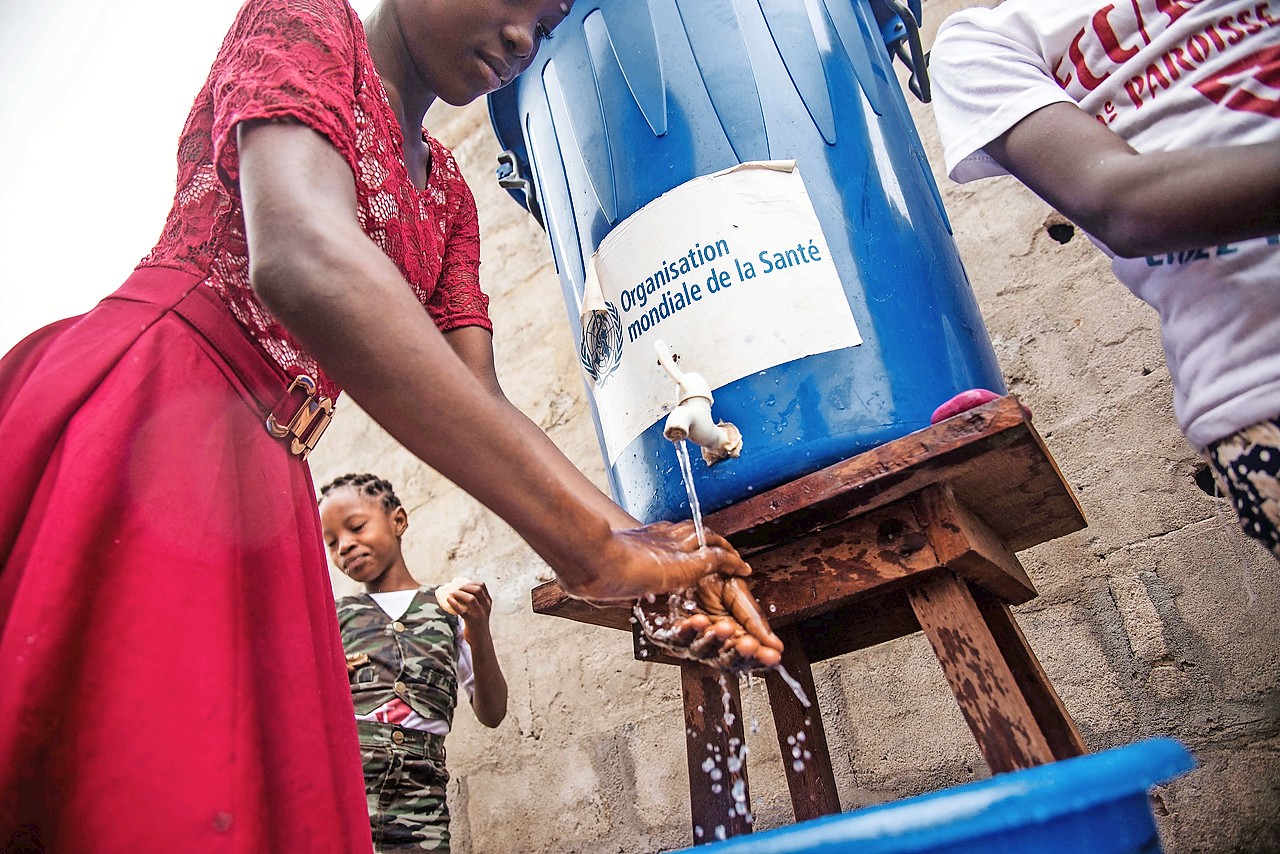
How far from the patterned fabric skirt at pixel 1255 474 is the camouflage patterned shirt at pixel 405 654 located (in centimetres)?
146

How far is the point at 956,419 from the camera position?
2.61 feet

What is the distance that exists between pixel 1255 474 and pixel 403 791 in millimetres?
1496

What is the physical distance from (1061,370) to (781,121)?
818 millimetres

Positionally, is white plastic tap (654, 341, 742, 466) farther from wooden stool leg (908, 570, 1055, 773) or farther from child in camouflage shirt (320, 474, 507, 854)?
child in camouflage shirt (320, 474, 507, 854)

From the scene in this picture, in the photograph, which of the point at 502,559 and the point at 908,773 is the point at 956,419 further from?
the point at 502,559

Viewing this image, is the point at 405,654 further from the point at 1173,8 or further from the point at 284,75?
the point at 1173,8

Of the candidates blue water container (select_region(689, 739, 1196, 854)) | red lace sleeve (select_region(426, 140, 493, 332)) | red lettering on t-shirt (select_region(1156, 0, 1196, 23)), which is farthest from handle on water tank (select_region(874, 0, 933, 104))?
blue water container (select_region(689, 739, 1196, 854))

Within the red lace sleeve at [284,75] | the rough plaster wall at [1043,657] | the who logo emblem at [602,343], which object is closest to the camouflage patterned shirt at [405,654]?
the rough plaster wall at [1043,657]

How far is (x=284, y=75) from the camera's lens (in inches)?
27.0

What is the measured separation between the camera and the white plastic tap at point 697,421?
2.90ft

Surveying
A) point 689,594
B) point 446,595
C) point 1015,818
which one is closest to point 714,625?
point 689,594

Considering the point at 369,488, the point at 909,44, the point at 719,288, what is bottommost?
the point at 719,288

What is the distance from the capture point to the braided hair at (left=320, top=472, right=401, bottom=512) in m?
2.35

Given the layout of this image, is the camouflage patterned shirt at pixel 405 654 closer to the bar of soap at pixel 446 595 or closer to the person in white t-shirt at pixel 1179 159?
the bar of soap at pixel 446 595
